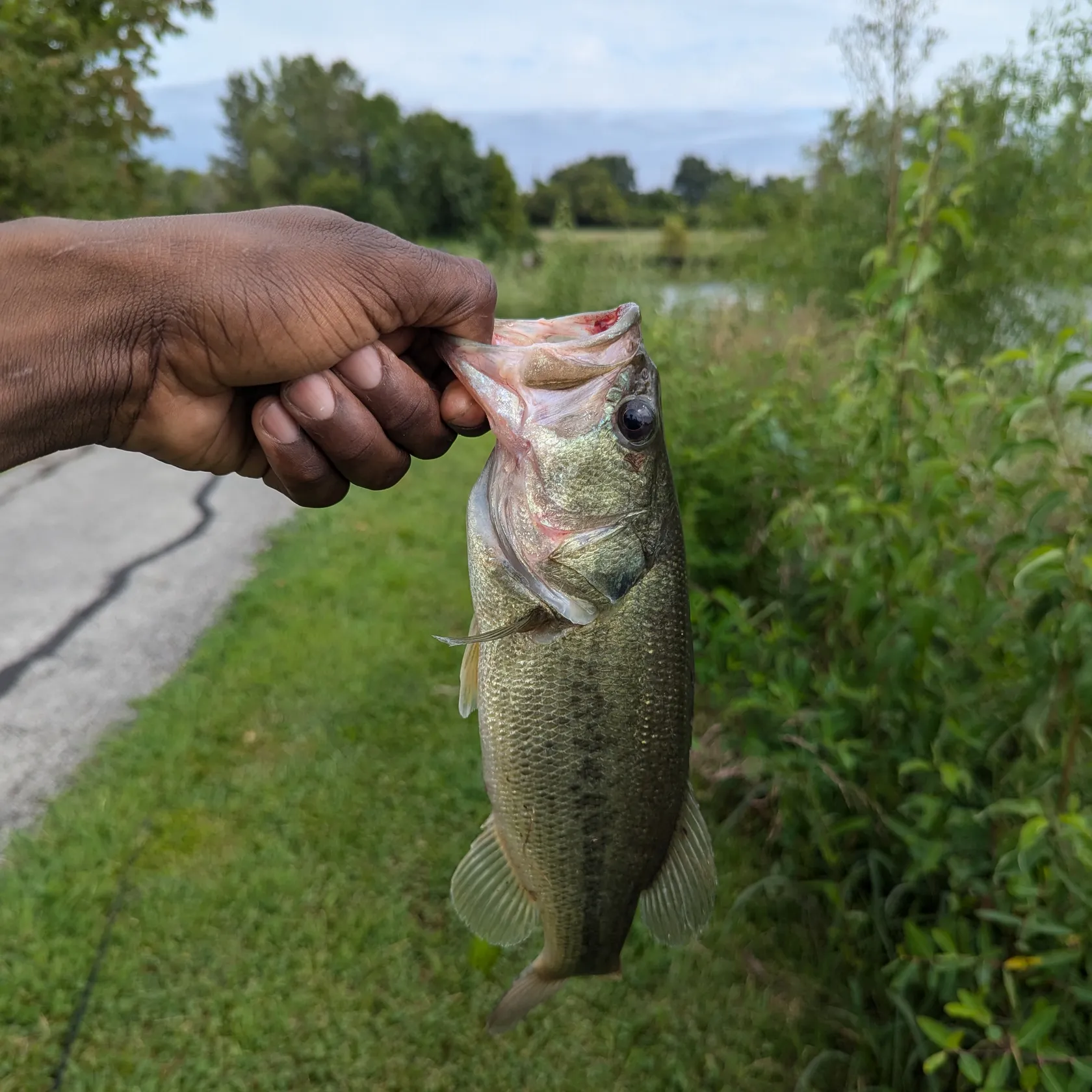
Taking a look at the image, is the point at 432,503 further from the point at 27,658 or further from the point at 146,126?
the point at 146,126

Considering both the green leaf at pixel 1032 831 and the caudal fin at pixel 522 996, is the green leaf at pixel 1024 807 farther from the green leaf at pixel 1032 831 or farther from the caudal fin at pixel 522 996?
the caudal fin at pixel 522 996

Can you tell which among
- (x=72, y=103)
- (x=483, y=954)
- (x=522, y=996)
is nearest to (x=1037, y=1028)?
(x=522, y=996)

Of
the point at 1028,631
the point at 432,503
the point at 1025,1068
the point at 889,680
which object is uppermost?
the point at 1028,631

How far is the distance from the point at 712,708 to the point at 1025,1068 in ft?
7.22

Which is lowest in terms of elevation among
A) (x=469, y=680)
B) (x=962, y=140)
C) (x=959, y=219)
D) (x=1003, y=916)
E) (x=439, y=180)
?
(x=1003, y=916)

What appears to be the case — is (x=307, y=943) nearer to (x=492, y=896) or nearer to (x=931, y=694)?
(x=492, y=896)

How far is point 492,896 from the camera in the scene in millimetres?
1920

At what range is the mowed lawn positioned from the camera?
2664 mm

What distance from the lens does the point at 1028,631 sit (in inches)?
75.0

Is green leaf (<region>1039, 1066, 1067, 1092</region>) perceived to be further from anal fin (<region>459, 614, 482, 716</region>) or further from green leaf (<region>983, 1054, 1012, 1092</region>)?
anal fin (<region>459, 614, 482, 716</region>)

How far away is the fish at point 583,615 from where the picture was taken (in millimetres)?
1590

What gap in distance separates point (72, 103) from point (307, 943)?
8.26 m

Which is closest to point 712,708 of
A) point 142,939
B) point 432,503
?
point 142,939

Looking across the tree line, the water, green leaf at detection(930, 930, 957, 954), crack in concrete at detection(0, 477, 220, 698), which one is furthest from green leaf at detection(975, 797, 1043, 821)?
the tree line
